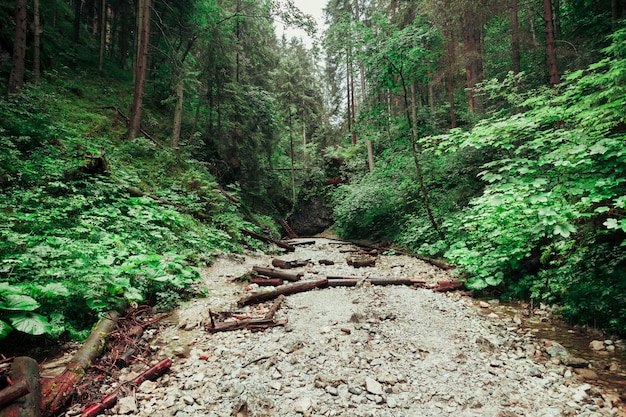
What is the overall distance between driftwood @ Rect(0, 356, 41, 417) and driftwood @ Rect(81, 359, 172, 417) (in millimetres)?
345

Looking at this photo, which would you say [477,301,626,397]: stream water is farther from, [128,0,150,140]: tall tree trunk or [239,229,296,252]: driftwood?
[128,0,150,140]: tall tree trunk

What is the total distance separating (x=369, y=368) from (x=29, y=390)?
2.97 m

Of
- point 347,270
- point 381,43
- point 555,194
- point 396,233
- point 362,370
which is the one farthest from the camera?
point 396,233

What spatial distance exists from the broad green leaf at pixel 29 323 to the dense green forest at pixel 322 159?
0.07 ft

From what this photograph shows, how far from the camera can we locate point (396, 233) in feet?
39.2

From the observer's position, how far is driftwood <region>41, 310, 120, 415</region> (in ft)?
7.56

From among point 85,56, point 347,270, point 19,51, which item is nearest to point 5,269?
point 347,270

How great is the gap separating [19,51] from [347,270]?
1326cm

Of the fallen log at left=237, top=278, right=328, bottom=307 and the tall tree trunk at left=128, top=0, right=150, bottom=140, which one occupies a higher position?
the tall tree trunk at left=128, top=0, right=150, bottom=140

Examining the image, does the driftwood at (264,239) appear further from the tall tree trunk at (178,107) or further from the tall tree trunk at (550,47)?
the tall tree trunk at (550,47)

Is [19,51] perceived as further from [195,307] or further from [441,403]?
[441,403]

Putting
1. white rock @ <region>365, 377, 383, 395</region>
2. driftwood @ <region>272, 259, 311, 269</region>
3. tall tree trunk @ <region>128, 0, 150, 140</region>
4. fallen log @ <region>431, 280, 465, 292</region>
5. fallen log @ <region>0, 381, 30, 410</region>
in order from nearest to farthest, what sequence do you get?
1. fallen log @ <region>0, 381, 30, 410</region>
2. white rock @ <region>365, 377, 383, 395</region>
3. fallen log @ <region>431, 280, 465, 292</region>
4. driftwood @ <region>272, 259, 311, 269</region>
5. tall tree trunk @ <region>128, 0, 150, 140</region>

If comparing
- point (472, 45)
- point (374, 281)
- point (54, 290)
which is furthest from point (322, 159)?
point (54, 290)

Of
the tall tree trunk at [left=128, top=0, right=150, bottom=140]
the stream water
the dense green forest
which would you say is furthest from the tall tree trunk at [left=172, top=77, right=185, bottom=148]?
the stream water
